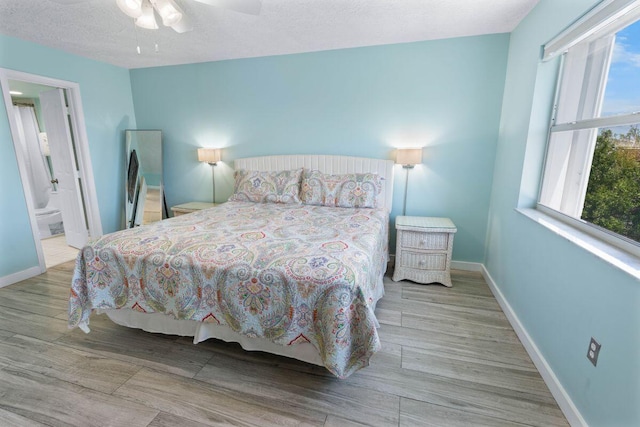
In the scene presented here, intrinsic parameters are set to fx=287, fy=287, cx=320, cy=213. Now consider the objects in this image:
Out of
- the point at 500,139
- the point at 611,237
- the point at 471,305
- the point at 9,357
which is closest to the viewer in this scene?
the point at 611,237

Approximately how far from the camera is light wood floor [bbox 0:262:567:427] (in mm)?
1459

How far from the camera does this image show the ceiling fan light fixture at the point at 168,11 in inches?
72.6

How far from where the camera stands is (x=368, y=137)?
10.9 ft

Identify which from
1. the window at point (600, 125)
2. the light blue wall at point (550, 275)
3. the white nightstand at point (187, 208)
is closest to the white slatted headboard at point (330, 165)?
the white nightstand at point (187, 208)

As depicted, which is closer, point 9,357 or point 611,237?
point 611,237

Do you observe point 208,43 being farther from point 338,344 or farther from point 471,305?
point 471,305

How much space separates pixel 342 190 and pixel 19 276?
3506 mm

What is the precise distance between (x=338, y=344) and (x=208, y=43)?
3.19 meters

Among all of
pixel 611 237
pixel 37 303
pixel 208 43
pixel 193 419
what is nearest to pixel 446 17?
pixel 611 237

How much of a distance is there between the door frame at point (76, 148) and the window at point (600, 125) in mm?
4735

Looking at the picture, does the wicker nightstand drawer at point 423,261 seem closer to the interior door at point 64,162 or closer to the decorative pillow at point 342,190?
the decorative pillow at point 342,190

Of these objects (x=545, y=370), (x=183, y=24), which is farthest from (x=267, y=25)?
(x=545, y=370)

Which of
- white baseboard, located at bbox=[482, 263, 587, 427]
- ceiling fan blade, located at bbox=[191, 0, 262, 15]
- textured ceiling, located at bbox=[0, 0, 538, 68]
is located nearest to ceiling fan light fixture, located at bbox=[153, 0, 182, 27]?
ceiling fan blade, located at bbox=[191, 0, 262, 15]

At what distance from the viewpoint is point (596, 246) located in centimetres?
138
